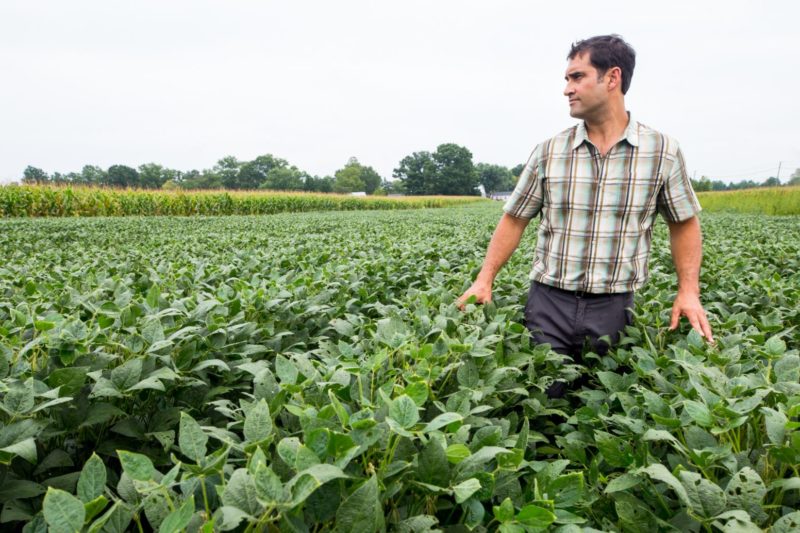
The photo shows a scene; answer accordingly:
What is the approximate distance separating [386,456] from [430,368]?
0.49m

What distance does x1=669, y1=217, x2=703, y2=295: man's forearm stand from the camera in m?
2.53

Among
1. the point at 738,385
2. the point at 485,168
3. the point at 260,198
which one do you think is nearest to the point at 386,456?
the point at 738,385

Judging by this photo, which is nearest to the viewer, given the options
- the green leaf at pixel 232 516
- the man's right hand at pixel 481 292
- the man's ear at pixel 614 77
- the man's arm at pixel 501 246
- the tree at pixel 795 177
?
the green leaf at pixel 232 516

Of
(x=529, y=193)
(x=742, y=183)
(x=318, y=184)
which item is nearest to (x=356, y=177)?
(x=318, y=184)

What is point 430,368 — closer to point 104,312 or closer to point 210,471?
point 210,471

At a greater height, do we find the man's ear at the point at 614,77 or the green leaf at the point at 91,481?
the man's ear at the point at 614,77

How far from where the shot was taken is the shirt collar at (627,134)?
8.21 feet

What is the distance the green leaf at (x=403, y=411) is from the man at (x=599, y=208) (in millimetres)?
1401

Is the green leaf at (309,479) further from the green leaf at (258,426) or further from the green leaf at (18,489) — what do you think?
the green leaf at (18,489)

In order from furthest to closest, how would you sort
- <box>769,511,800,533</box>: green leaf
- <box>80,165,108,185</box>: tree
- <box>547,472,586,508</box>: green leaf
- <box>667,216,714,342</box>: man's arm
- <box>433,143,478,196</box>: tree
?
<box>433,143,478,196</box>: tree
<box>80,165,108,185</box>: tree
<box>667,216,714,342</box>: man's arm
<box>547,472,586,508</box>: green leaf
<box>769,511,800,533</box>: green leaf

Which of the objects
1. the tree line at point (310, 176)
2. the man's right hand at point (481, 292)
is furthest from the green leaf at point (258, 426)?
the tree line at point (310, 176)

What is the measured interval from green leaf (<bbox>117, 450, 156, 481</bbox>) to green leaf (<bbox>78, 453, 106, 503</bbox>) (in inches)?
2.1

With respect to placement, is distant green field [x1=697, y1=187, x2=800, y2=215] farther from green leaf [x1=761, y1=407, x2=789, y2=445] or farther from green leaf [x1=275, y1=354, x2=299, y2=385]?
green leaf [x1=275, y1=354, x2=299, y2=385]

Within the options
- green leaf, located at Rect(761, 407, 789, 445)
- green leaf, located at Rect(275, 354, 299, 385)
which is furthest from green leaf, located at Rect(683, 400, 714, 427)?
green leaf, located at Rect(275, 354, 299, 385)
